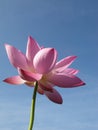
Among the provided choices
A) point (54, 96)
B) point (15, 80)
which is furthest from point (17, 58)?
point (54, 96)

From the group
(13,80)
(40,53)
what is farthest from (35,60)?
(13,80)

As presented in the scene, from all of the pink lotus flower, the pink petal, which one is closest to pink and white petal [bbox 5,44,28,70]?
the pink lotus flower

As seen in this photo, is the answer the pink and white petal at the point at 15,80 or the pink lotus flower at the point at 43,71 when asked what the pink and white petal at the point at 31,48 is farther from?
the pink and white petal at the point at 15,80

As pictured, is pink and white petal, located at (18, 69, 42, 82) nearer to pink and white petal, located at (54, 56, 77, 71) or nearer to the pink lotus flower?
the pink lotus flower

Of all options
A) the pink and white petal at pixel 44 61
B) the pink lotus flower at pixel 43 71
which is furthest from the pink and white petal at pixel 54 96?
the pink and white petal at pixel 44 61

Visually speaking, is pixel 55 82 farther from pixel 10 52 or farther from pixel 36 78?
pixel 10 52

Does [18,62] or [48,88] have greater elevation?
[18,62]
